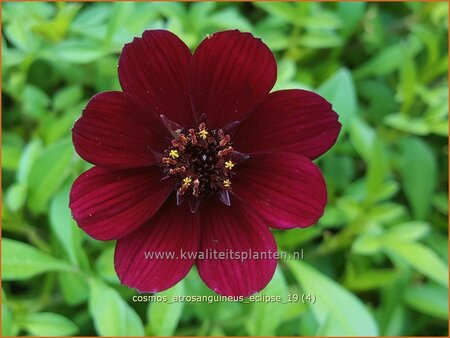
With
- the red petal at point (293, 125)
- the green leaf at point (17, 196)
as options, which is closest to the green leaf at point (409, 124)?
the red petal at point (293, 125)

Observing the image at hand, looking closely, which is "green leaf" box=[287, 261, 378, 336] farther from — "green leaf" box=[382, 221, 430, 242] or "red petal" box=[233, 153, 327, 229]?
"red petal" box=[233, 153, 327, 229]

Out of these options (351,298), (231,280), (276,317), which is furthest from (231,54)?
(351,298)

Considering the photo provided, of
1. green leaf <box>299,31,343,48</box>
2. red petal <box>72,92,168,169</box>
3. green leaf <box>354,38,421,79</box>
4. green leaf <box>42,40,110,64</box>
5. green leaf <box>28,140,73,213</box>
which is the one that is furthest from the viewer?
green leaf <box>354,38,421,79</box>

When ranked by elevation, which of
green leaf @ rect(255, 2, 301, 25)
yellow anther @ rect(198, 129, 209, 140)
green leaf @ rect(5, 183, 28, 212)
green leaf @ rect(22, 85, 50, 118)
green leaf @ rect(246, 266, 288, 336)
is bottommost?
green leaf @ rect(246, 266, 288, 336)

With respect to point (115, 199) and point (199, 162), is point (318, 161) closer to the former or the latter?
point (199, 162)

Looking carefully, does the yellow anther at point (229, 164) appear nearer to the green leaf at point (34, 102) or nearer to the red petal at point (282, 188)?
the red petal at point (282, 188)

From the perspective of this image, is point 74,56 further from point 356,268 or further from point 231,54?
point 356,268

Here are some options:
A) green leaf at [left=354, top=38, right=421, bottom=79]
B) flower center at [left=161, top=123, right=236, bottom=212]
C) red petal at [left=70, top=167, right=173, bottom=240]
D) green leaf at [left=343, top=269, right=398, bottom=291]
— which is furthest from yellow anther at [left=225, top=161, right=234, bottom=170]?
green leaf at [left=354, top=38, right=421, bottom=79]
